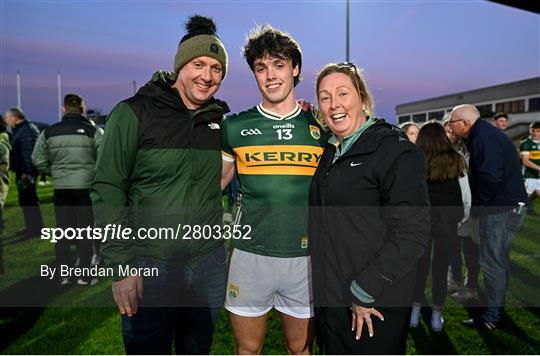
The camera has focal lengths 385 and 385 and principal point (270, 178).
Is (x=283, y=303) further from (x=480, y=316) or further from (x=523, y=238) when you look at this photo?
(x=523, y=238)

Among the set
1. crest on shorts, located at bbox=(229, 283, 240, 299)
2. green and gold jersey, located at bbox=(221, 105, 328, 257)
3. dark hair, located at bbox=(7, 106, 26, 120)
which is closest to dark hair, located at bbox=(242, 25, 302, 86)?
green and gold jersey, located at bbox=(221, 105, 328, 257)

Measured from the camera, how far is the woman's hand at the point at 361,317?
1.90 meters

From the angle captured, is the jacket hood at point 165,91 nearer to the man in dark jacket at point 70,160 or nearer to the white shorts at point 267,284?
the white shorts at point 267,284

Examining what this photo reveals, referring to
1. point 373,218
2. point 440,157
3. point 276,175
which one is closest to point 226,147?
point 276,175

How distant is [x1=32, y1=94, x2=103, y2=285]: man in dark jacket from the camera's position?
4488 mm

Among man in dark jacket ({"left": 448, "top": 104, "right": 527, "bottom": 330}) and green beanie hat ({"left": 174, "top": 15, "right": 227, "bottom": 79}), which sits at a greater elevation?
green beanie hat ({"left": 174, "top": 15, "right": 227, "bottom": 79})

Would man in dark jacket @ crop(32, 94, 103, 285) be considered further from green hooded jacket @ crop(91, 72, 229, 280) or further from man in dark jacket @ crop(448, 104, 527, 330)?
man in dark jacket @ crop(448, 104, 527, 330)

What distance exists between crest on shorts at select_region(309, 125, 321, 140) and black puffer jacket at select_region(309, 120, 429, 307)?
0.34 m

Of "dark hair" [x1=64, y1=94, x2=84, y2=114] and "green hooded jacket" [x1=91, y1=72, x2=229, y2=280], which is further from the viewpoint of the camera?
"dark hair" [x1=64, y1=94, x2=84, y2=114]

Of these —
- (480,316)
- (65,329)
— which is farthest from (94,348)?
(480,316)

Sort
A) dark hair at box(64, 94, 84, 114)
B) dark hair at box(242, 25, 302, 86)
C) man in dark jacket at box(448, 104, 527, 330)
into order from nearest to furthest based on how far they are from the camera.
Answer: dark hair at box(242, 25, 302, 86)
man in dark jacket at box(448, 104, 527, 330)
dark hair at box(64, 94, 84, 114)

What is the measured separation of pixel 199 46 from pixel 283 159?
0.87 metres

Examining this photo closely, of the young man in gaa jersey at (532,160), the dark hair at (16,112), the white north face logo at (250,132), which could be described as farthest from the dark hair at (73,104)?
the young man in gaa jersey at (532,160)

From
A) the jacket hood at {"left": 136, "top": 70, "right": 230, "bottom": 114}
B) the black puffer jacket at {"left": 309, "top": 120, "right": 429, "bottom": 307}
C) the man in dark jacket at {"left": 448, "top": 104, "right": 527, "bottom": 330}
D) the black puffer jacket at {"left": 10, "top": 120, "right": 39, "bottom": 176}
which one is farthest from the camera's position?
the black puffer jacket at {"left": 10, "top": 120, "right": 39, "bottom": 176}
